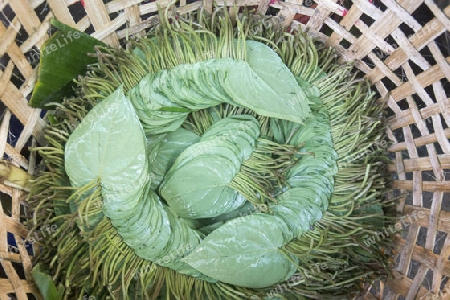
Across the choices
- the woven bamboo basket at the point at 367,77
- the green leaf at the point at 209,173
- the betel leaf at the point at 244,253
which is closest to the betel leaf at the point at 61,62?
the woven bamboo basket at the point at 367,77

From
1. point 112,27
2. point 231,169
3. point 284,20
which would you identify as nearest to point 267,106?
point 231,169

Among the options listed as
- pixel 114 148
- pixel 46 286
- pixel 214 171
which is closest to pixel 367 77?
pixel 214 171

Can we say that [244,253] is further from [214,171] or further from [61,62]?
[61,62]

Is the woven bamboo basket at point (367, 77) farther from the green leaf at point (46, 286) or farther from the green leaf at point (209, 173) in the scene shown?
the green leaf at point (209, 173)

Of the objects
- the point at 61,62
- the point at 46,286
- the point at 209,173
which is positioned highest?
the point at 61,62

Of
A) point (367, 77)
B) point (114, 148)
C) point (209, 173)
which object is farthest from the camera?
point (367, 77)

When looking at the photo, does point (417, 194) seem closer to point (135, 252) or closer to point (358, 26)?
point (358, 26)

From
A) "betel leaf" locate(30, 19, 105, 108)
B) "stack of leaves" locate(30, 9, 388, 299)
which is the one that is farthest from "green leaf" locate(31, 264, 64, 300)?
"betel leaf" locate(30, 19, 105, 108)

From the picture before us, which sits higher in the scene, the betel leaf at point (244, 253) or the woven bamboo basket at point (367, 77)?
the woven bamboo basket at point (367, 77)
